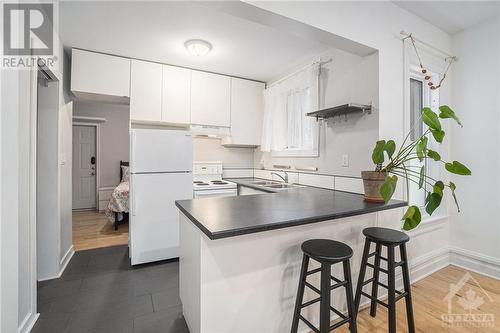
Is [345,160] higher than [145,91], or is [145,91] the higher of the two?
[145,91]

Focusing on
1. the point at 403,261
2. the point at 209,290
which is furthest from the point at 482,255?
the point at 209,290

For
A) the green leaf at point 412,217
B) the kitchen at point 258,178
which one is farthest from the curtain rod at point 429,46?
the green leaf at point 412,217

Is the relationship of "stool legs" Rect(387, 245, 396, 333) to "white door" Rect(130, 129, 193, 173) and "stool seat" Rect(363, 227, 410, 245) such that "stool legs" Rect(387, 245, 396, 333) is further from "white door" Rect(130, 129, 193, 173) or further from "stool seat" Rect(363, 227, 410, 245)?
"white door" Rect(130, 129, 193, 173)

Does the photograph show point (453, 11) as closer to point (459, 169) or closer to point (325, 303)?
point (459, 169)

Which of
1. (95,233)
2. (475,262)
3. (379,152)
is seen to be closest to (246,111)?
(379,152)

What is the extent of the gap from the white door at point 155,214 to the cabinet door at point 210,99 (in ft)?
3.00

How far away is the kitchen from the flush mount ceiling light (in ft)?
0.04

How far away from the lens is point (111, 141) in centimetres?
546

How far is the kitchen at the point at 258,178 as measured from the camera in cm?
138

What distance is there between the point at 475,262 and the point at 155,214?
138 inches

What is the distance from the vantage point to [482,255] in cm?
245

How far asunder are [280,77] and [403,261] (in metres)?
2.71

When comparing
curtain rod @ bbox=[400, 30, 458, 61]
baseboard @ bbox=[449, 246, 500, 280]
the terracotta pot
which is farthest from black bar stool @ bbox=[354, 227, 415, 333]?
curtain rod @ bbox=[400, 30, 458, 61]

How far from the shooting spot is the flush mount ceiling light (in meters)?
2.45
